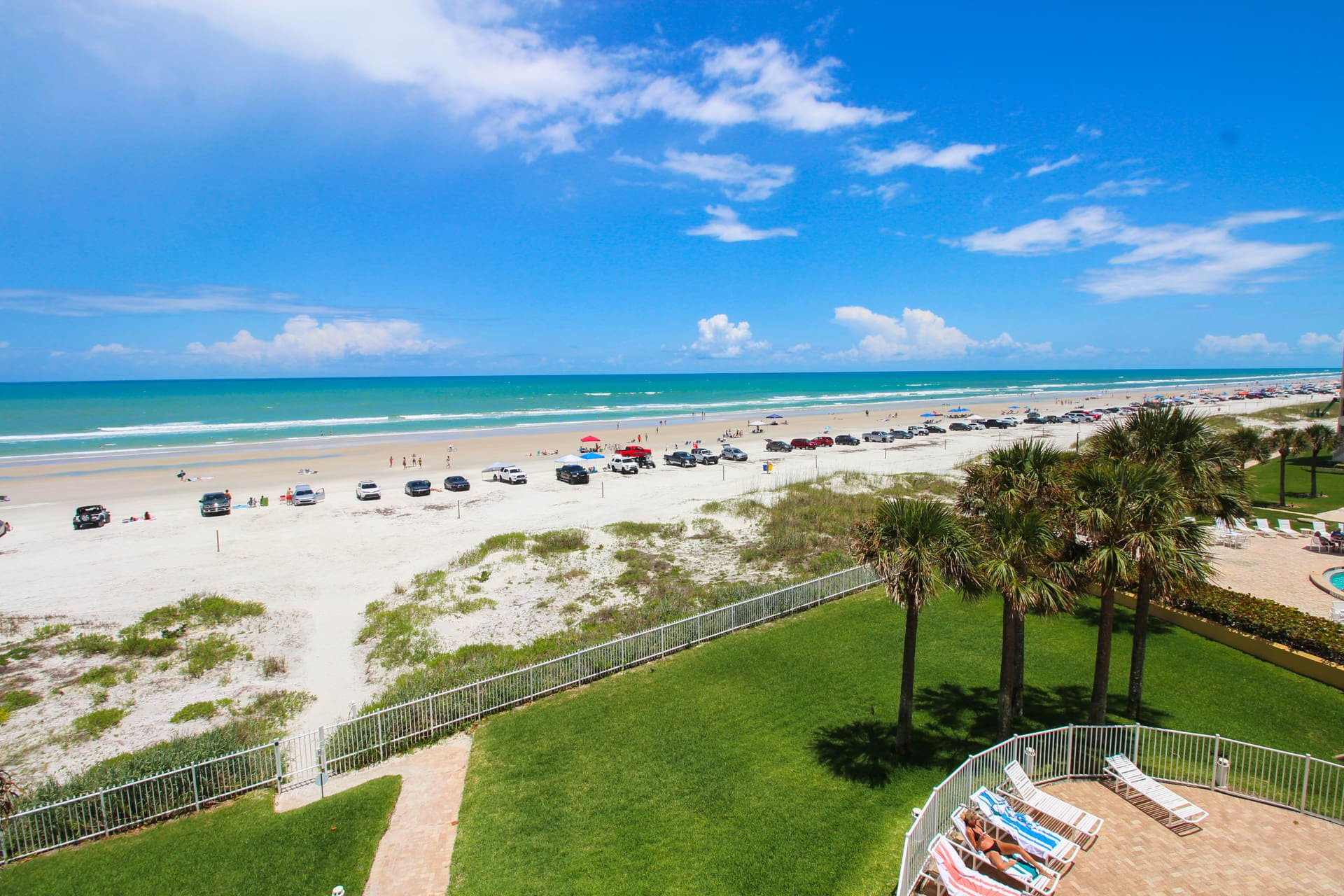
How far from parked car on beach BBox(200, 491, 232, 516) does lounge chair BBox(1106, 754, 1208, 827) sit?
1657 inches

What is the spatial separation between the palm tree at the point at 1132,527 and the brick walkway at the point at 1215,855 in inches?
110

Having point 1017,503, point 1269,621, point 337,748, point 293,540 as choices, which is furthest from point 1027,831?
point 293,540

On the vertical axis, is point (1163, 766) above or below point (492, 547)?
above

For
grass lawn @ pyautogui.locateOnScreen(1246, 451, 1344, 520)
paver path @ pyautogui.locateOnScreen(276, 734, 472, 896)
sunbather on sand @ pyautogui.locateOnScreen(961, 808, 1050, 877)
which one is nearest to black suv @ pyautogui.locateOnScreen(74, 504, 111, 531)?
paver path @ pyautogui.locateOnScreen(276, 734, 472, 896)

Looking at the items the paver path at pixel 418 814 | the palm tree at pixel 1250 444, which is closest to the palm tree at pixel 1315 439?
the palm tree at pixel 1250 444

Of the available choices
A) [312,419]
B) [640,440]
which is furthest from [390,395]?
[640,440]

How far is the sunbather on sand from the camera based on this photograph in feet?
27.8

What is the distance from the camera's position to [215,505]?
36.8 metres

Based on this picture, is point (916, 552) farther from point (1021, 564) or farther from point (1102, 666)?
point (1102, 666)

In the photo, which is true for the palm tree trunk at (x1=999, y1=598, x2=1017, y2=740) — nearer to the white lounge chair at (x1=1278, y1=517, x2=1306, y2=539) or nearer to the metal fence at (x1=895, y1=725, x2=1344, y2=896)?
the metal fence at (x1=895, y1=725, x2=1344, y2=896)

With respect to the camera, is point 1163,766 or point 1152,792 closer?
point 1152,792

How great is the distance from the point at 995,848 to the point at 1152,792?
303 centimetres

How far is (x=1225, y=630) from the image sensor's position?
55.7 feet

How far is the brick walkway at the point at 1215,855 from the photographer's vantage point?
27.4 feet
